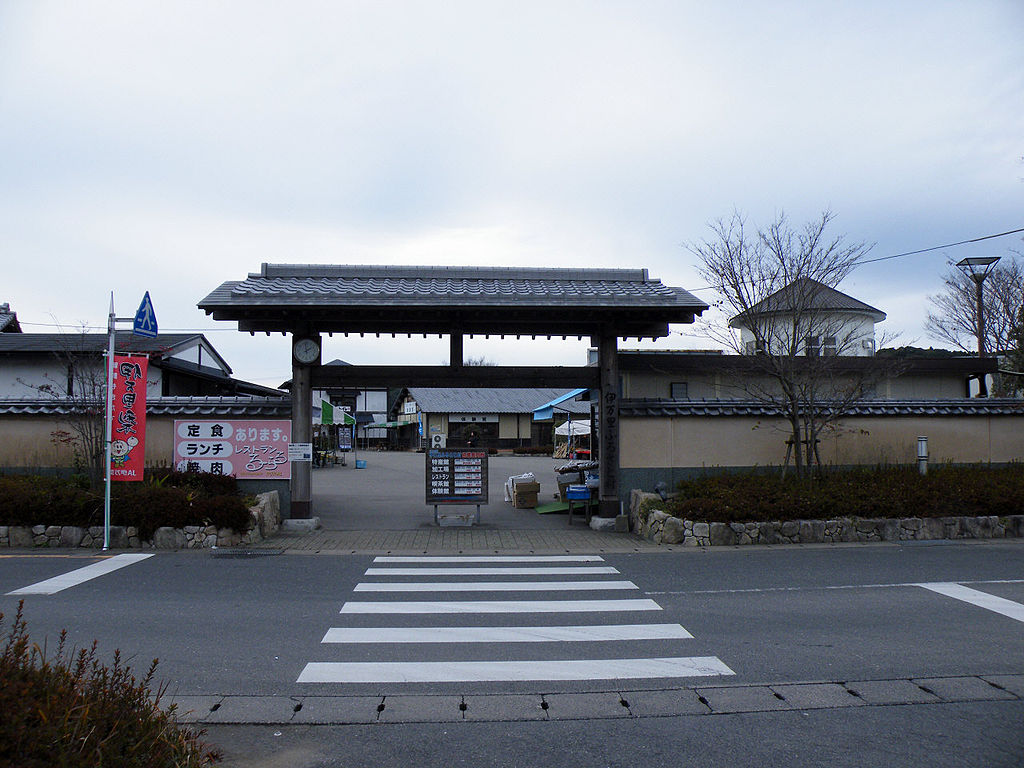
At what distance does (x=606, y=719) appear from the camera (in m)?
4.75

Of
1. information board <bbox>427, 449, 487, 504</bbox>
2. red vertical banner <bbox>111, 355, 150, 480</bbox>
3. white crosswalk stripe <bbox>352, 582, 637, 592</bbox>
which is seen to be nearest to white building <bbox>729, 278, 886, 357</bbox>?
information board <bbox>427, 449, 487, 504</bbox>

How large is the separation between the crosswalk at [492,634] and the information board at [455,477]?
3.89 m

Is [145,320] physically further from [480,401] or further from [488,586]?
[480,401]

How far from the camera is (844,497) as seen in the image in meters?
12.2

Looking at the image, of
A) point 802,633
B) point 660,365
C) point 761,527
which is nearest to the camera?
point 802,633

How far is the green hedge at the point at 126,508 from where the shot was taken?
11.4 m

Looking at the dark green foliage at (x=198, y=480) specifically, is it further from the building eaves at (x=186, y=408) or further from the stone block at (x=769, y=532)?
the stone block at (x=769, y=532)

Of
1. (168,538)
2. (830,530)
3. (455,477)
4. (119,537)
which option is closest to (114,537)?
(119,537)

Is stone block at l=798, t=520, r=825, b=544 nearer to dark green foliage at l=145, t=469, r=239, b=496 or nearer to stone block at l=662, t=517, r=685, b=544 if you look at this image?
stone block at l=662, t=517, r=685, b=544

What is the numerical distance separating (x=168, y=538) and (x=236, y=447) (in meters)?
2.46

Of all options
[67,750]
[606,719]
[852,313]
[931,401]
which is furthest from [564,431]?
[67,750]

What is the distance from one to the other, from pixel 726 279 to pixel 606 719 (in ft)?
33.9

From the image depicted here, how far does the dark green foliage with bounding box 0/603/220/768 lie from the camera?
2.95 metres

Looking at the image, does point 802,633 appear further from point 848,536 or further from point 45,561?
point 45,561
